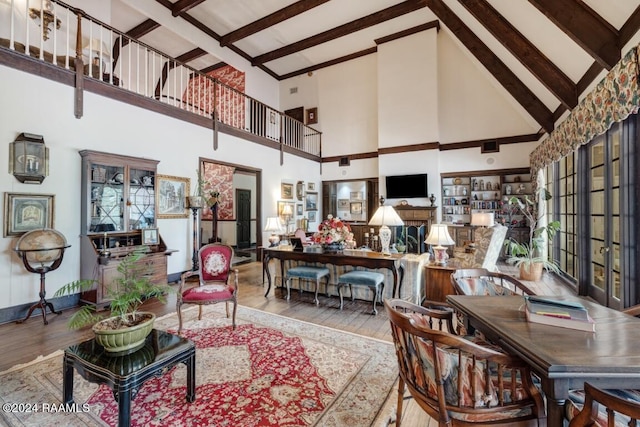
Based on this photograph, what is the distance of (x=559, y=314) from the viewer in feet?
4.74

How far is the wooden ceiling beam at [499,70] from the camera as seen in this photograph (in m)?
5.87

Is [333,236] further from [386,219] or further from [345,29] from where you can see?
[345,29]

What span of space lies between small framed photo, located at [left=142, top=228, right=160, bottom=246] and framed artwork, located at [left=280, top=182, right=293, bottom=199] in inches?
156

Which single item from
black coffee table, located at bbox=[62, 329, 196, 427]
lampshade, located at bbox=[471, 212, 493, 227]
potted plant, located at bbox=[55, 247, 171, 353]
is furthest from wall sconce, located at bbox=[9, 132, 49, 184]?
lampshade, located at bbox=[471, 212, 493, 227]

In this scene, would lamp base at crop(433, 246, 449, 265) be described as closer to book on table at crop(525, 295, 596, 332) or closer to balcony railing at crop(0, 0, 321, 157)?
book on table at crop(525, 295, 596, 332)

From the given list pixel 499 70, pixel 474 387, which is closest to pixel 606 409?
pixel 474 387

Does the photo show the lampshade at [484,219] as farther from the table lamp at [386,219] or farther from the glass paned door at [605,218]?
the table lamp at [386,219]

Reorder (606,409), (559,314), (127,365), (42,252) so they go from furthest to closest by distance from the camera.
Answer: (42,252) → (127,365) → (559,314) → (606,409)

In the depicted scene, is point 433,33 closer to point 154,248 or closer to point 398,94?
point 398,94

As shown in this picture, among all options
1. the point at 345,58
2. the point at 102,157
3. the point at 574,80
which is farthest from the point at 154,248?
the point at 345,58

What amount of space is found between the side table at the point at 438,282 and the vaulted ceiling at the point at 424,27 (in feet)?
9.06

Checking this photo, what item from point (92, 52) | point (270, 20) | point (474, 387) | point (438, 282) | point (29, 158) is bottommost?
point (438, 282)

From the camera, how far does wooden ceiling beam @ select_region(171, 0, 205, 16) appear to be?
6337 mm

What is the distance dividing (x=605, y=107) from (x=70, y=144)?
6.50 metres
